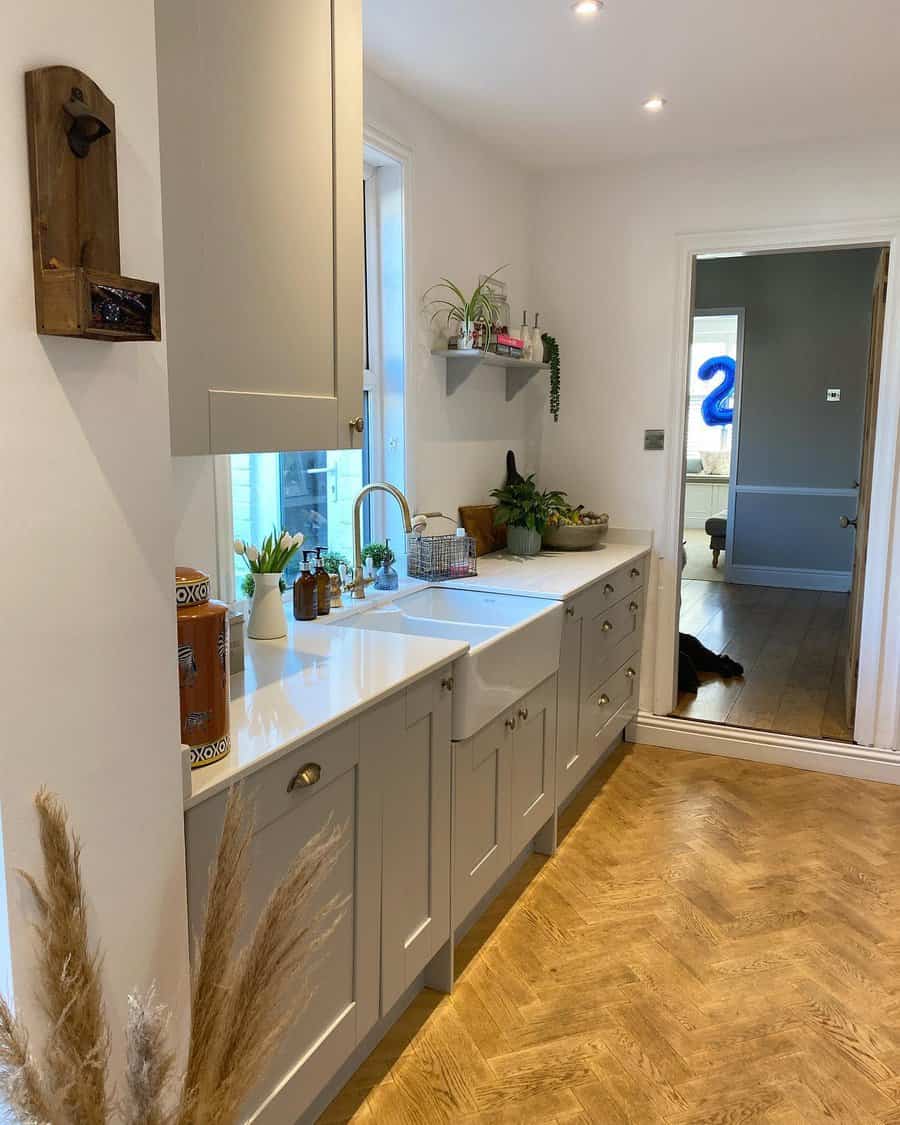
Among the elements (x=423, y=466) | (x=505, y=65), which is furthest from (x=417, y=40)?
(x=423, y=466)

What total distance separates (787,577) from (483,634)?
5.64 m

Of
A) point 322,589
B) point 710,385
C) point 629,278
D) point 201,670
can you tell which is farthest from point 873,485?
point 710,385

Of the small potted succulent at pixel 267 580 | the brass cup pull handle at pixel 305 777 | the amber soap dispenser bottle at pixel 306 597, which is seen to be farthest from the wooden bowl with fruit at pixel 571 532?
the brass cup pull handle at pixel 305 777

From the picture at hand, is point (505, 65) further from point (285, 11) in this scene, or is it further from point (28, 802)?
point (28, 802)

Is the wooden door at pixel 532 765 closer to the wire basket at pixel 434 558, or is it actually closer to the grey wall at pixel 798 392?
the wire basket at pixel 434 558

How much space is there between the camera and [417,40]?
2586 mm

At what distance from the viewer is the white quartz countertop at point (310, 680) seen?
147 centimetres

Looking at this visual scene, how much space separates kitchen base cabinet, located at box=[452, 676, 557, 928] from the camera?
2273mm

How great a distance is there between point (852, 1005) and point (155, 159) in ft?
7.87

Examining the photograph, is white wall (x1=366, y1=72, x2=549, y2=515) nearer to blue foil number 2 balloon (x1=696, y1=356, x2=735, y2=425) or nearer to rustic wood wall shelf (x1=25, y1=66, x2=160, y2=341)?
rustic wood wall shelf (x1=25, y1=66, x2=160, y2=341)

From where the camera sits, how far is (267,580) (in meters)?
2.21

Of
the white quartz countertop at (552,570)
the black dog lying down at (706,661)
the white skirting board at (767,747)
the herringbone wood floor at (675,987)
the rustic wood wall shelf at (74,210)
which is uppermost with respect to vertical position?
the rustic wood wall shelf at (74,210)

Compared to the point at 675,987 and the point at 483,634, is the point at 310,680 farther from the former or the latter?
the point at 675,987

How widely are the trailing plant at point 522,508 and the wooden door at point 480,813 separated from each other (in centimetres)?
134
